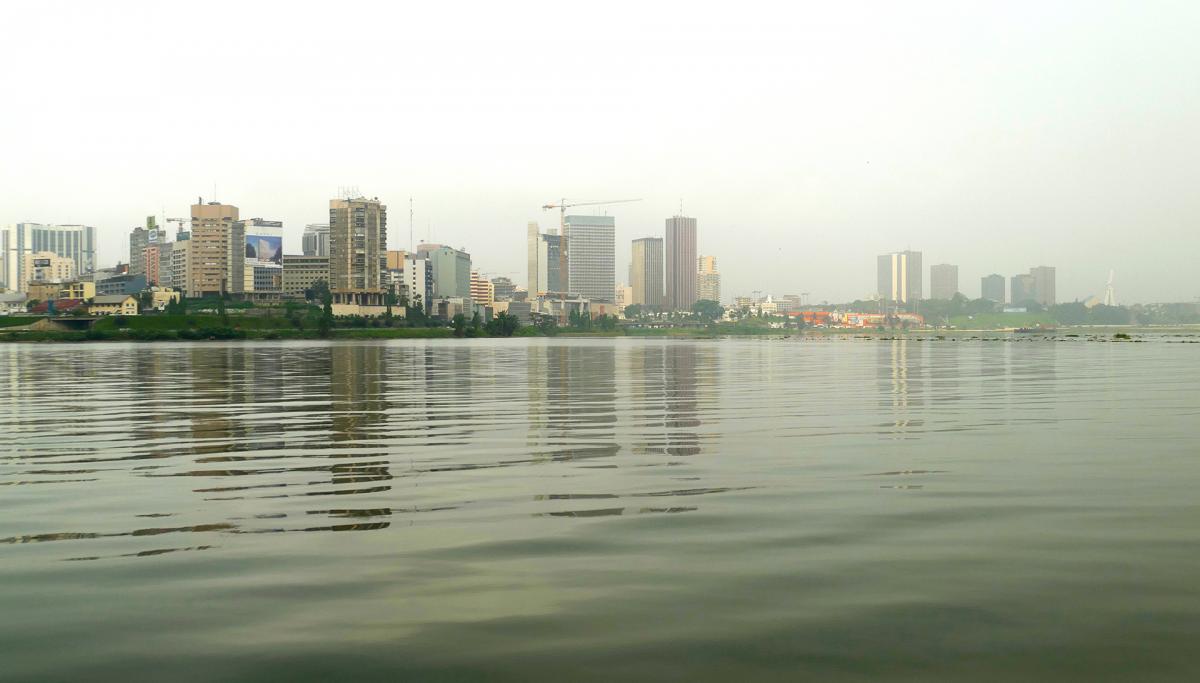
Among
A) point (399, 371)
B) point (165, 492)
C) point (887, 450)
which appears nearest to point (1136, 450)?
point (887, 450)

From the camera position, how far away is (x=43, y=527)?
12078mm

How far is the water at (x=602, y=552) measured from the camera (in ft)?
23.2

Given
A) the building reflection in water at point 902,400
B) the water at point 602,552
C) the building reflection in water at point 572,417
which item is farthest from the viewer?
the building reflection in water at point 902,400

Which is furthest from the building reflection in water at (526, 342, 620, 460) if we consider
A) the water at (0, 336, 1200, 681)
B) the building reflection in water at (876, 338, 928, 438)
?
the building reflection in water at (876, 338, 928, 438)

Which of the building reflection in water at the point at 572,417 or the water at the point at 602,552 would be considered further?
the building reflection in water at the point at 572,417

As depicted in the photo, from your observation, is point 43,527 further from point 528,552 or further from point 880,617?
point 880,617

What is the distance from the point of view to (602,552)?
10.3m

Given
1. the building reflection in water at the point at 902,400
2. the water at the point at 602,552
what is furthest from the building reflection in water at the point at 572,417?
the building reflection in water at the point at 902,400

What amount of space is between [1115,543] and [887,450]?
884cm

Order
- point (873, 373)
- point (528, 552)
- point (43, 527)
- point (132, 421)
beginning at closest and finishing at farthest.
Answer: point (528, 552) < point (43, 527) < point (132, 421) < point (873, 373)

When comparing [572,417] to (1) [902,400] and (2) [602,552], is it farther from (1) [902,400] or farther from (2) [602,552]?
(2) [602,552]

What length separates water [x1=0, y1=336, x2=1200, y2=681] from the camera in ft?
23.2

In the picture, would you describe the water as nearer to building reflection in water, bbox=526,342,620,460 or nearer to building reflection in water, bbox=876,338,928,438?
building reflection in water, bbox=526,342,620,460

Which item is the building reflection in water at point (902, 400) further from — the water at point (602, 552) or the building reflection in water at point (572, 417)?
the building reflection in water at point (572, 417)
